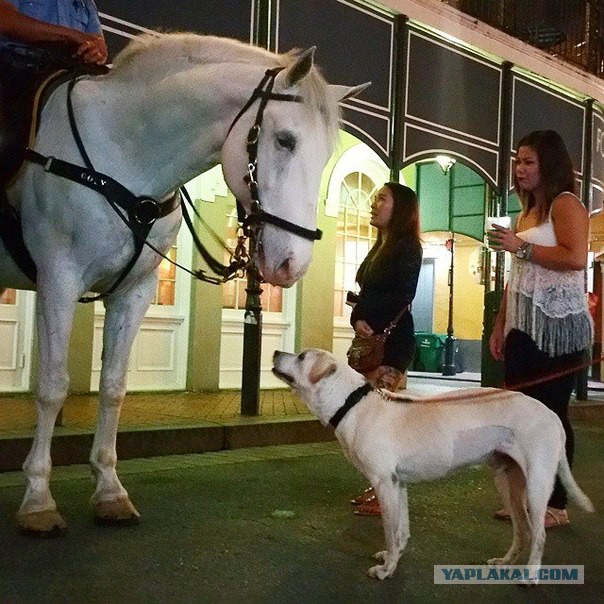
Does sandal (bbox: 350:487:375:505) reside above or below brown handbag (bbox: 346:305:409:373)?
below

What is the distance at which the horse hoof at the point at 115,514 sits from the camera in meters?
4.21

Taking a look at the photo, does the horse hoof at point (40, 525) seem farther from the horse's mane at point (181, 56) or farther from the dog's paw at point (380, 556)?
the horse's mane at point (181, 56)

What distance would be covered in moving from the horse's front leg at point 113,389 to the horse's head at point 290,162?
1069 mm

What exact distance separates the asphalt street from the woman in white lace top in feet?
2.40

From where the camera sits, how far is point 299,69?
3469 mm

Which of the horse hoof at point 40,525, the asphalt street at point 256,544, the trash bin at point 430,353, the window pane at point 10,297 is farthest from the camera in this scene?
the trash bin at point 430,353

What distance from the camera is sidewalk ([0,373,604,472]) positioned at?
6125 millimetres

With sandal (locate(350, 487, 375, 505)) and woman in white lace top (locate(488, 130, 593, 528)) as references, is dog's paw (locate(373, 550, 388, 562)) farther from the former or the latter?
woman in white lace top (locate(488, 130, 593, 528))

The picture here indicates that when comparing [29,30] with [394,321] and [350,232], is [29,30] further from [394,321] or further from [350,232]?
[350,232]

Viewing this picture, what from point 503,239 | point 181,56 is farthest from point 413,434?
point 181,56

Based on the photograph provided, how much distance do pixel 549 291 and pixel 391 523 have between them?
73.7 inches

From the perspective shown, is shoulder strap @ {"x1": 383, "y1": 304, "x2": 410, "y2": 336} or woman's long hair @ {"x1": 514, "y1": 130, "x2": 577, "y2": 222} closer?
woman's long hair @ {"x1": 514, "y1": 130, "x2": 577, "y2": 222}

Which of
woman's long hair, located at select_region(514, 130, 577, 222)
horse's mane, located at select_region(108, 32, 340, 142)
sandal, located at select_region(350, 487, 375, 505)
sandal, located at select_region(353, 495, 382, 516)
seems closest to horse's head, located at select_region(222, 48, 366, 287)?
horse's mane, located at select_region(108, 32, 340, 142)

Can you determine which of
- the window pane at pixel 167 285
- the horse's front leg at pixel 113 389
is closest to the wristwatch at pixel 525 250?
the horse's front leg at pixel 113 389
